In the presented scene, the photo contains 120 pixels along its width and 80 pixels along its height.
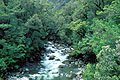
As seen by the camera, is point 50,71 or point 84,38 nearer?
point 50,71

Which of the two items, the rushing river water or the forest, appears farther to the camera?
the rushing river water

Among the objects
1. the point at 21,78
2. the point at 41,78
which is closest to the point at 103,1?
the point at 41,78

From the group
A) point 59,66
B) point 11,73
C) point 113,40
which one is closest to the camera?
point 113,40

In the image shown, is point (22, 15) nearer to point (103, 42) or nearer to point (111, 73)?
point (103, 42)

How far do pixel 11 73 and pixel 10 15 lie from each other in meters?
9.08

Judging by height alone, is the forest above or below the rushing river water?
above

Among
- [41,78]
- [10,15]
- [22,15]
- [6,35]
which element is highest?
[22,15]

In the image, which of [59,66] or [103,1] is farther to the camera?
[103,1]

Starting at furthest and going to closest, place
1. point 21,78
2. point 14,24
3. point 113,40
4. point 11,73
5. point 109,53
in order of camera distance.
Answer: point 14,24, point 11,73, point 21,78, point 113,40, point 109,53

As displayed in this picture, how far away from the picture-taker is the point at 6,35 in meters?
18.7

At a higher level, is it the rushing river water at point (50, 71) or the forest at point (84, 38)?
the forest at point (84, 38)

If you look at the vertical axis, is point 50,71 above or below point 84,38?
below

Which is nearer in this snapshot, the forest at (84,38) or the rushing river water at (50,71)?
the forest at (84,38)

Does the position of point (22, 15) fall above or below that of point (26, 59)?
above
